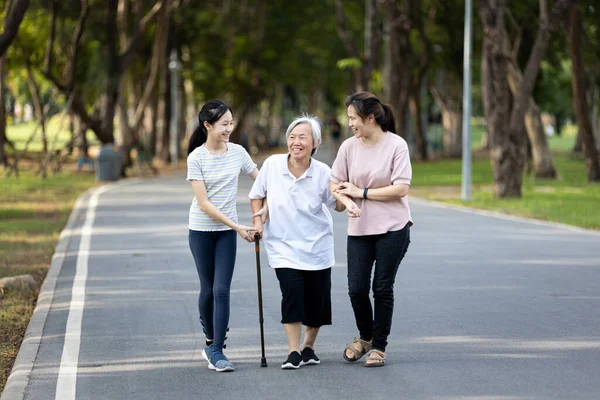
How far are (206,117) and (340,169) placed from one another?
0.90m


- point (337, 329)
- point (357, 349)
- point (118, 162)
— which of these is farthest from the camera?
point (118, 162)

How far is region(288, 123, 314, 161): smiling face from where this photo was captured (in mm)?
7891

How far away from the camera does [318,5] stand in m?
61.6

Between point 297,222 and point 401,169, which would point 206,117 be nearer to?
point 297,222

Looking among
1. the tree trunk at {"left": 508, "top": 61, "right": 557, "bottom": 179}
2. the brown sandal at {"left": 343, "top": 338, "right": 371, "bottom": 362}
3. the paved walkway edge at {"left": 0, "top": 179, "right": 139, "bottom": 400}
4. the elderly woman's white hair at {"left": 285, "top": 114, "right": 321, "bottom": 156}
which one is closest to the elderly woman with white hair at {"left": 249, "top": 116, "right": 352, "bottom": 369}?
the elderly woman's white hair at {"left": 285, "top": 114, "right": 321, "bottom": 156}

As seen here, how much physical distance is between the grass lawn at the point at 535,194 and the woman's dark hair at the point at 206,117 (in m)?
12.1

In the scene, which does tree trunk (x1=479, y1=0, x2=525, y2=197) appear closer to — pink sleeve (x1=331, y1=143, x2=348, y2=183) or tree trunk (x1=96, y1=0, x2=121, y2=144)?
tree trunk (x1=96, y1=0, x2=121, y2=144)

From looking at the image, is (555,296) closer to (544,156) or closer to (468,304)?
(468,304)

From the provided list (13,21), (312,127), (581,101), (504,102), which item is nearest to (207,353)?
(312,127)

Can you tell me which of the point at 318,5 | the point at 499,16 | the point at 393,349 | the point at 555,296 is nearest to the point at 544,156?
the point at 499,16

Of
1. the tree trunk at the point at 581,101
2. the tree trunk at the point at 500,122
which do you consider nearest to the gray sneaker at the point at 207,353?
the tree trunk at the point at 500,122

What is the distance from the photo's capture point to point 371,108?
7.97 m

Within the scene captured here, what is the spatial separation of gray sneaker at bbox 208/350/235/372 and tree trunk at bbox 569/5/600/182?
25.8 m

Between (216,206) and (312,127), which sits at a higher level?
(312,127)
